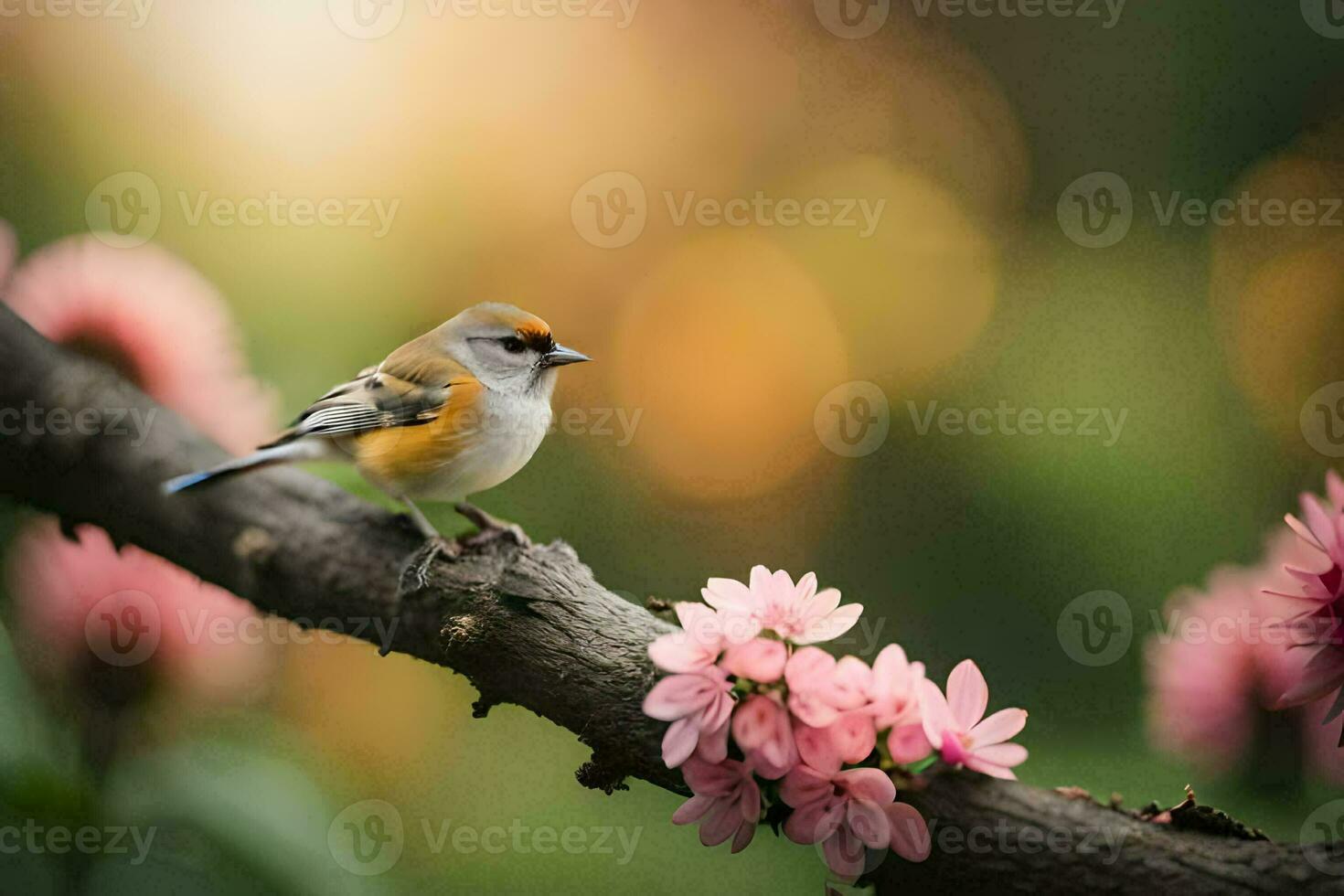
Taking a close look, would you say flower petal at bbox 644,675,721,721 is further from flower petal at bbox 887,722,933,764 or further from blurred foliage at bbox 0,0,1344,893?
blurred foliage at bbox 0,0,1344,893

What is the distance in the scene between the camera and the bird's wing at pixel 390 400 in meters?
0.63

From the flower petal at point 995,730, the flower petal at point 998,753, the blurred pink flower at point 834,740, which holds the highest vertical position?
the flower petal at point 995,730

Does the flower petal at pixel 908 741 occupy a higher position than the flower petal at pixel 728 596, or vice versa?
the flower petal at pixel 728 596

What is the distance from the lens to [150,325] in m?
0.80

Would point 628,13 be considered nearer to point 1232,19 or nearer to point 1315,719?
point 1232,19

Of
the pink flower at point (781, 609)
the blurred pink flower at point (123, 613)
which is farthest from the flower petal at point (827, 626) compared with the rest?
the blurred pink flower at point (123, 613)

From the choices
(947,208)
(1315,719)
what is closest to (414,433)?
(1315,719)

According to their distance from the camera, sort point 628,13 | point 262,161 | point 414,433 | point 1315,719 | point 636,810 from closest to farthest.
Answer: point 414,433
point 1315,719
point 636,810
point 262,161
point 628,13

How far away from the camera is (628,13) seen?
1108mm

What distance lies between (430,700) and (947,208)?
29.7 inches

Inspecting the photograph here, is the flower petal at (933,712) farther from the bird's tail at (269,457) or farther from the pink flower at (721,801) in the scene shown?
the bird's tail at (269,457)

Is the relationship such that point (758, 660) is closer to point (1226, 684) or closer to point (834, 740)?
point (834, 740)

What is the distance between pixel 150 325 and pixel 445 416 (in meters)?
0.32

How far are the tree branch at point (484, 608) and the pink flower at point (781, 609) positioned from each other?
2.8 inches
